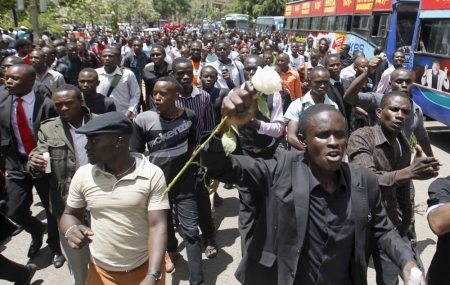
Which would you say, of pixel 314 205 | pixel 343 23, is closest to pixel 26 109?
pixel 314 205

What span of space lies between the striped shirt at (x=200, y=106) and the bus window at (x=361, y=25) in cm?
1073

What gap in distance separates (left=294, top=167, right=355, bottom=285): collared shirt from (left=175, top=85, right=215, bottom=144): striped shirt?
7.71 ft

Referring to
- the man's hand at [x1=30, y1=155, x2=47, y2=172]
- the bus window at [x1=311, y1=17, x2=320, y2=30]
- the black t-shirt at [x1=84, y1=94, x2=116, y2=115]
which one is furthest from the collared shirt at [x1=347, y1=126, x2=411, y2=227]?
the bus window at [x1=311, y1=17, x2=320, y2=30]

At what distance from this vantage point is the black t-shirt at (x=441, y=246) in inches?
75.7

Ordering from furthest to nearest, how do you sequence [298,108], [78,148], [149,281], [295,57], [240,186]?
1. [295,57]
2. [298,108]
3. [78,148]
4. [149,281]
5. [240,186]

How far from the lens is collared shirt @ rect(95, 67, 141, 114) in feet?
17.1

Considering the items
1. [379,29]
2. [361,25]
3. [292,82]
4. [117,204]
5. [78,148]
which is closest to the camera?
[117,204]

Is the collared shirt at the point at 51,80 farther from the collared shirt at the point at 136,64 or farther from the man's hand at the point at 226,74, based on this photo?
the collared shirt at the point at 136,64

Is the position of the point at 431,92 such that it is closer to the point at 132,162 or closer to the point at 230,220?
the point at 230,220

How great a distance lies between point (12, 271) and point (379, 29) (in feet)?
40.0

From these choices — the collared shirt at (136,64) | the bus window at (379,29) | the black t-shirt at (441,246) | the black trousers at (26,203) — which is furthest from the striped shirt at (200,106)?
the bus window at (379,29)

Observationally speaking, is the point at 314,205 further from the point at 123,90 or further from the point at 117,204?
the point at 123,90

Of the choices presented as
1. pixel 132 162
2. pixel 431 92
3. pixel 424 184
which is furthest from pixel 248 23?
pixel 132 162

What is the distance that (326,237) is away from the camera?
1.79 meters
